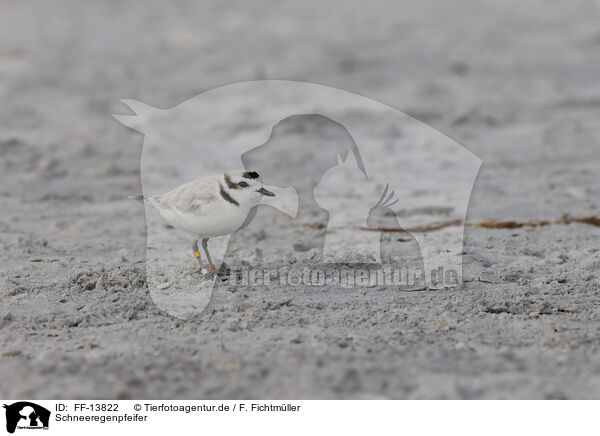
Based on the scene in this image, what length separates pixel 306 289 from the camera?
10.3 feet

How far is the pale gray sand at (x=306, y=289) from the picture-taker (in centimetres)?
240

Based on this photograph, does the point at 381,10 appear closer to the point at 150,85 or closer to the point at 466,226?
the point at 150,85

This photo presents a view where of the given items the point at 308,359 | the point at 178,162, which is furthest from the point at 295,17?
the point at 308,359

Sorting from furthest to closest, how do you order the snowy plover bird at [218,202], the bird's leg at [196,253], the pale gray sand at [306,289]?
the bird's leg at [196,253]
the snowy plover bird at [218,202]
the pale gray sand at [306,289]

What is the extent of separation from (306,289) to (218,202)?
582 mm

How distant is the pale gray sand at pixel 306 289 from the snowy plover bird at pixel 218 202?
0.33 meters
